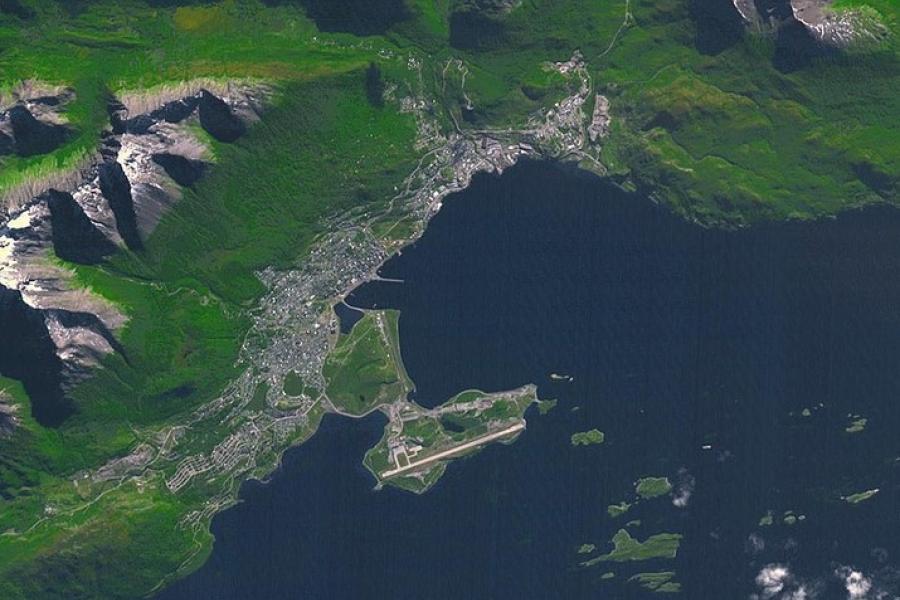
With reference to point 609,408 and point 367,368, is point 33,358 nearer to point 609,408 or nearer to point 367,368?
point 367,368

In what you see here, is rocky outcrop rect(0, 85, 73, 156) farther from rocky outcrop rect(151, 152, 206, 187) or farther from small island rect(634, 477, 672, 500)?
small island rect(634, 477, 672, 500)

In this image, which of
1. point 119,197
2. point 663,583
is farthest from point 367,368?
point 663,583

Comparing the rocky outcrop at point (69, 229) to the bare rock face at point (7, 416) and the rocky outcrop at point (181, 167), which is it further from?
the bare rock face at point (7, 416)

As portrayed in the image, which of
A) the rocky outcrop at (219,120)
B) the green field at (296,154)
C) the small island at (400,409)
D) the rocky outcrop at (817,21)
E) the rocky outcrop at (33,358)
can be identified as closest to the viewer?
the rocky outcrop at (33,358)

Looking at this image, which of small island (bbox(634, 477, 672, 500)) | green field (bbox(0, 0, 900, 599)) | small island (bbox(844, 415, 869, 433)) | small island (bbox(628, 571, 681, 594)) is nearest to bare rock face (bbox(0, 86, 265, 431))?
green field (bbox(0, 0, 900, 599))

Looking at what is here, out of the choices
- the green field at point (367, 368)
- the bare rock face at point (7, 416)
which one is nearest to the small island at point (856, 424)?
the green field at point (367, 368)

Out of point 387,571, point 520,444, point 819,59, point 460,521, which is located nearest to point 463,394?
point 520,444

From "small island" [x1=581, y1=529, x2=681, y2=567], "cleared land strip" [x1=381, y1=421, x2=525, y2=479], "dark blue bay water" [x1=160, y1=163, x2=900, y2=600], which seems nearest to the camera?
"dark blue bay water" [x1=160, y1=163, x2=900, y2=600]
